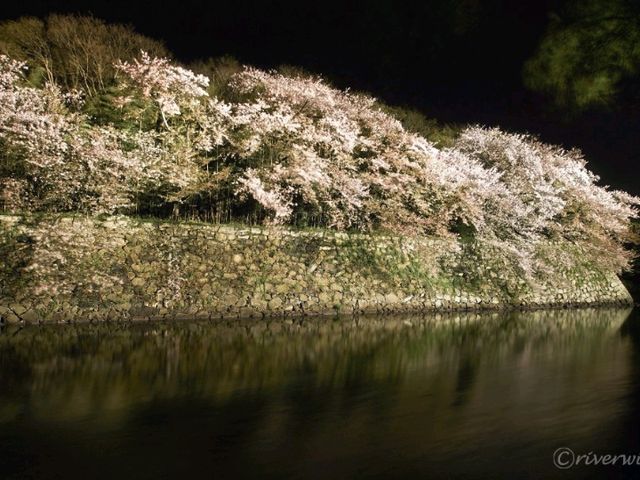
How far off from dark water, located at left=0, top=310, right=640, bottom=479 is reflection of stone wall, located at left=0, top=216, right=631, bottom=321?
1142 millimetres

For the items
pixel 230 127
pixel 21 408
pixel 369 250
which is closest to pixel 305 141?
pixel 230 127

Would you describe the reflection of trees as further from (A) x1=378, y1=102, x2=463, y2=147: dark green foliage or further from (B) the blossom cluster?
(A) x1=378, y1=102, x2=463, y2=147: dark green foliage

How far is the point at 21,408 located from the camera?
225 inches

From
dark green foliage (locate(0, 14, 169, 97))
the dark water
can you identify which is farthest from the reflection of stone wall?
dark green foliage (locate(0, 14, 169, 97))

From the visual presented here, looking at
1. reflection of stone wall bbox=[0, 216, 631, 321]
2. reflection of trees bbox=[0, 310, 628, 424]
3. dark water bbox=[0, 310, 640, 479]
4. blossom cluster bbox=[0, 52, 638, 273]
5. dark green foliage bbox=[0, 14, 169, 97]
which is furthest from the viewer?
dark green foliage bbox=[0, 14, 169, 97]

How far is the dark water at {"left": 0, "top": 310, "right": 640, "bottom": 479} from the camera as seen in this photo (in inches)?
173

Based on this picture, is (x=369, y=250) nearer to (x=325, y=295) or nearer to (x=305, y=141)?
(x=325, y=295)

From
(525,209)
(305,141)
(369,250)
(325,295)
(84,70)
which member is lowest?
(325,295)

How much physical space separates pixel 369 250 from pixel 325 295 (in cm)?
271

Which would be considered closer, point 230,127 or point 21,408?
point 21,408

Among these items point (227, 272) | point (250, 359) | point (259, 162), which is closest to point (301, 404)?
point (250, 359)

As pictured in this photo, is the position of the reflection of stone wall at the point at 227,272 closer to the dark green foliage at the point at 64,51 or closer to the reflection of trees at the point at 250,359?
the reflection of trees at the point at 250,359

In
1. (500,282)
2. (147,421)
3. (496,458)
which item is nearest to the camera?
(496,458)

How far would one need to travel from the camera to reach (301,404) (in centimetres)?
630
